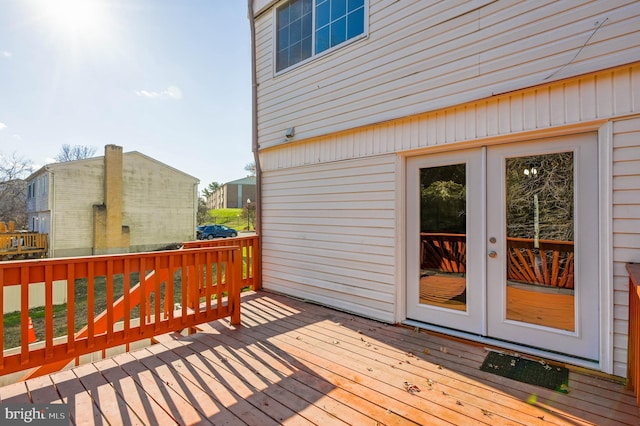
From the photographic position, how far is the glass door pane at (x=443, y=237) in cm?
322

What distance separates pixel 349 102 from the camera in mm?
4094

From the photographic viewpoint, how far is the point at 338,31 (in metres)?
4.31

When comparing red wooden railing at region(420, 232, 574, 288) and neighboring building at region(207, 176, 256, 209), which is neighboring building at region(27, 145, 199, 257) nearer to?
red wooden railing at region(420, 232, 574, 288)

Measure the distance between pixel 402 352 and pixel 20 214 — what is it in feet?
98.9

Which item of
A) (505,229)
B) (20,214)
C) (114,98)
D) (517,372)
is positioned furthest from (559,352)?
(20,214)

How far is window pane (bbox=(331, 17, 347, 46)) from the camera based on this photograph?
4.23 meters

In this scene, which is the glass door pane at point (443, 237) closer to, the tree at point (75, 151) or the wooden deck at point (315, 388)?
the wooden deck at point (315, 388)

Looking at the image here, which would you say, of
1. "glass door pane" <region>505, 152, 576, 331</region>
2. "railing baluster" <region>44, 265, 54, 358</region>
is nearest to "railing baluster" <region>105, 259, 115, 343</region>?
"railing baluster" <region>44, 265, 54, 358</region>

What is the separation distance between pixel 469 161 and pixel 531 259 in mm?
1123

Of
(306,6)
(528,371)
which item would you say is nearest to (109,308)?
(528,371)

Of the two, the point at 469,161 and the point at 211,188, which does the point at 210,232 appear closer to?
the point at 469,161

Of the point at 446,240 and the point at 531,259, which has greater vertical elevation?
the point at 446,240

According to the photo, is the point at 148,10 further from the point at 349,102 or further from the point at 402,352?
the point at 402,352
